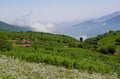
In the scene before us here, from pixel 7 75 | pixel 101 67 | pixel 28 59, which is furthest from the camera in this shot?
pixel 28 59

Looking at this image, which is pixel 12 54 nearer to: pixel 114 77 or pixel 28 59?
pixel 28 59

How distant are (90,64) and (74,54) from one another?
56.1 ft

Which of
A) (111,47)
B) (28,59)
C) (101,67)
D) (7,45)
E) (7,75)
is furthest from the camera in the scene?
(111,47)

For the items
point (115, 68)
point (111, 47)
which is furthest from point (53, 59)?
point (111, 47)

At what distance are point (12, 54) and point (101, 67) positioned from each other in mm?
14606

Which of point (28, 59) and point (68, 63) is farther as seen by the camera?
point (28, 59)

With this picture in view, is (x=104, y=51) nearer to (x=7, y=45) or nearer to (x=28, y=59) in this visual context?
(x=7, y=45)

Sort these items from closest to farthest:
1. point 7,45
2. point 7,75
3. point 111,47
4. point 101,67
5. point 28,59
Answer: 1. point 7,75
2. point 101,67
3. point 28,59
4. point 7,45
5. point 111,47

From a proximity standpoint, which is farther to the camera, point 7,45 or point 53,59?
point 7,45

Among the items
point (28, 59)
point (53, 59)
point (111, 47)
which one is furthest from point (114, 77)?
point (111, 47)

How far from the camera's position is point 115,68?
51.3m

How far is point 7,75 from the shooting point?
2889 centimetres

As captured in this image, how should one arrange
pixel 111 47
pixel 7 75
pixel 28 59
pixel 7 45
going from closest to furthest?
pixel 7 75, pixel 28 59, pixel 7 45, pixel 111 47

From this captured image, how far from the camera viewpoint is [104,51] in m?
81.0
